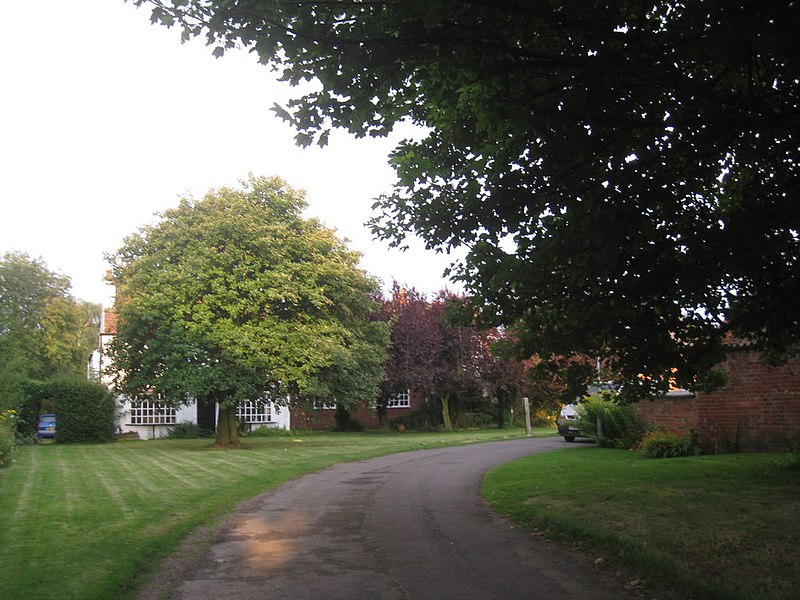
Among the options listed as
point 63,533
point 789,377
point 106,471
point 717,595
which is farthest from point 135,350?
point 717,595

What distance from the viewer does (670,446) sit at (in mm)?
16203

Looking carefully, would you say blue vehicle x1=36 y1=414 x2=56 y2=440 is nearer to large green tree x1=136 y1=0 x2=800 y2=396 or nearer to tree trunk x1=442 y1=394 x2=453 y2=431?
tree trunk x1=442 y1=394 x2=453 y2=431

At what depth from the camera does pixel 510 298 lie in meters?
8.56

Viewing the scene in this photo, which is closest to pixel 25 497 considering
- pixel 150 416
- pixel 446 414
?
pixel 150 416

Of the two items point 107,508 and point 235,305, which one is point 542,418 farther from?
point 107,508

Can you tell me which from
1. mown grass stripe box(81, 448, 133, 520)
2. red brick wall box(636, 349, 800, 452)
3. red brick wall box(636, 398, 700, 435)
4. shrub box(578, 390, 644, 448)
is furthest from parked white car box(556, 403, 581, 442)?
mown grass stripe box(81, 448, 133, 520)

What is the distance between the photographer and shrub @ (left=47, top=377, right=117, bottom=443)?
28922mm

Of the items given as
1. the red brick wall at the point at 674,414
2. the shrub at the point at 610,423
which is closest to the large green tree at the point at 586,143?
the red brick wall at the point at 674,414

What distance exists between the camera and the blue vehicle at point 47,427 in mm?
28500

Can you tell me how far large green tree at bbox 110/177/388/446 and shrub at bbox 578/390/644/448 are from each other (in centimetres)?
844

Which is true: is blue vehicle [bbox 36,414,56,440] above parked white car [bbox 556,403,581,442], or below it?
above

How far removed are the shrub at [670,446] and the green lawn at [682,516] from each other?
112 centimetres

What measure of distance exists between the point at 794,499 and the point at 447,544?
16.0 ft

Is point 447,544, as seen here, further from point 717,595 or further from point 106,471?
point 106,471
